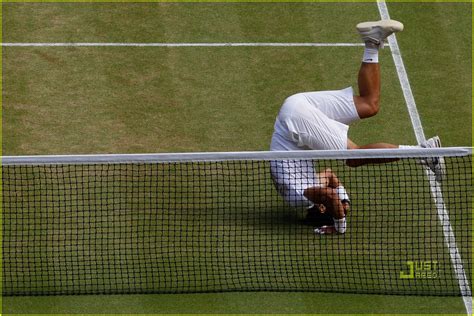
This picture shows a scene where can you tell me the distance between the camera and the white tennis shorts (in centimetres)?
1791

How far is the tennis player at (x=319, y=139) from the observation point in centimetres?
1778

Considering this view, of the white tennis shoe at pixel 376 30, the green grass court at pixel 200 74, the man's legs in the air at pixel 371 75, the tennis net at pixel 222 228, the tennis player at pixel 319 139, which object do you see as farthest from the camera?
the green grass court at pixel 200 74

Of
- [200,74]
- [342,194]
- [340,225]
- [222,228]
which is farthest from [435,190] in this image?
[200,74]

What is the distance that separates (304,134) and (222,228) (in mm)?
1579

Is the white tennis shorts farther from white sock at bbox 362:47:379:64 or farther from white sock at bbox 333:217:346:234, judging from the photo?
white sock at bbox 362:47:379:64

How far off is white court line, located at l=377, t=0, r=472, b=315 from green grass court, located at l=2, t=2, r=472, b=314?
0.32 feet

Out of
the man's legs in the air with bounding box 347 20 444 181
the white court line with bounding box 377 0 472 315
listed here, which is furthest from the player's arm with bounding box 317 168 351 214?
the white court line with bounding box 377 0 472 315

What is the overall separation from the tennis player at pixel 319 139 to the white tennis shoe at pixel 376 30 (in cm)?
51

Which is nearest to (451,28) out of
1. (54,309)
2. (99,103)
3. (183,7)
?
(183,7)

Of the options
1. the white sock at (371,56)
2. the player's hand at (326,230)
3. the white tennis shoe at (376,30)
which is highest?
the white tennis shoe at (376,30)

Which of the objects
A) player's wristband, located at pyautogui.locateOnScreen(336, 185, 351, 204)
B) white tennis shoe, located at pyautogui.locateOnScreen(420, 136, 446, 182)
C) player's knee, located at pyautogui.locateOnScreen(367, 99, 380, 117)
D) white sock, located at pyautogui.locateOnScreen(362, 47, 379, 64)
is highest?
white sock, located at pyautogui.locateOnScreen(362, 47, 379, 64)

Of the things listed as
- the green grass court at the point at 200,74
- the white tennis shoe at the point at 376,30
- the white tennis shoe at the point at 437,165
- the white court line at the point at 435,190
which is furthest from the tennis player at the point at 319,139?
the green grass court at the point at 200,74

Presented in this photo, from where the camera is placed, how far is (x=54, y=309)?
642 inches

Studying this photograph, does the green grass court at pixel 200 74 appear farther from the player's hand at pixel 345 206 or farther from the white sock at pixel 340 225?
the white sock at pixel 340 225
